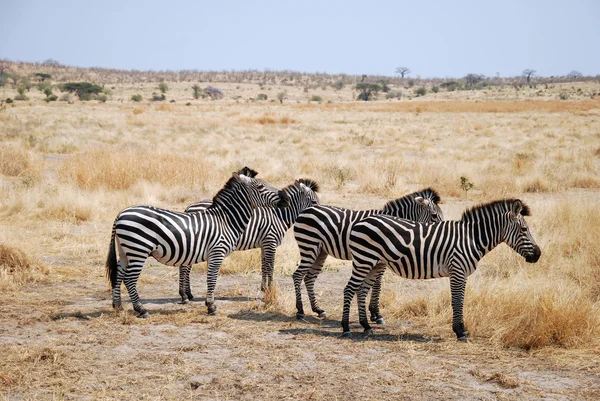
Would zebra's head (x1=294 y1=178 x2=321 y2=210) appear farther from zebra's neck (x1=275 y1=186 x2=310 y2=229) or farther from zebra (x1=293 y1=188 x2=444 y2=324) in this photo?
zebra (x1=293 y1=188 x2=444 y2=324)

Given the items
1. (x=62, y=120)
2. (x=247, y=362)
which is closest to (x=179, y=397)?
(x=247, y=362)

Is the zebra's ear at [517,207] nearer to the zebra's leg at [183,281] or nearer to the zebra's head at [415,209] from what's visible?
the zebra's head at [415,209]

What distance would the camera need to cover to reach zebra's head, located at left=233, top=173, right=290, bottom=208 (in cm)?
923

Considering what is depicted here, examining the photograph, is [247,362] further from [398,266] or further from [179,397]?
[398,266]

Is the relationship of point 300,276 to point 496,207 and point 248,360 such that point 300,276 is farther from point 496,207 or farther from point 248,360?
point 496,207

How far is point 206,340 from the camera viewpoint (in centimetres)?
750

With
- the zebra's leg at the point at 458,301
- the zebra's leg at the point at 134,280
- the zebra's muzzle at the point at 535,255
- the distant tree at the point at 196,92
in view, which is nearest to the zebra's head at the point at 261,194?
the zebra's leg at the point at 134,280

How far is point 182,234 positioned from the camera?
8.46 m

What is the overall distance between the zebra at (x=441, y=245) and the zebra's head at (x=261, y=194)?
1.78m

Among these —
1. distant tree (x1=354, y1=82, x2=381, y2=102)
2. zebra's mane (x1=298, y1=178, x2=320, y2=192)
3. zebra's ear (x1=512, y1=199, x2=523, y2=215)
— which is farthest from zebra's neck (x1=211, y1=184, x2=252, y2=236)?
distant tree (x1=354, y1=82, x2=381, y2=102)

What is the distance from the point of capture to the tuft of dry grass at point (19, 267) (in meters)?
10.1

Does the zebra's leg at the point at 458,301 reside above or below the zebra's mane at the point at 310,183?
below

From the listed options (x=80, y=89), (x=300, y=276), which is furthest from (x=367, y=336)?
(x=80, y=89)

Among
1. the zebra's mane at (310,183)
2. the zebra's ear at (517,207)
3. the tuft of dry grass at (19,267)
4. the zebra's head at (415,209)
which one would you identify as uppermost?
the zebra's ear at (517,207)
